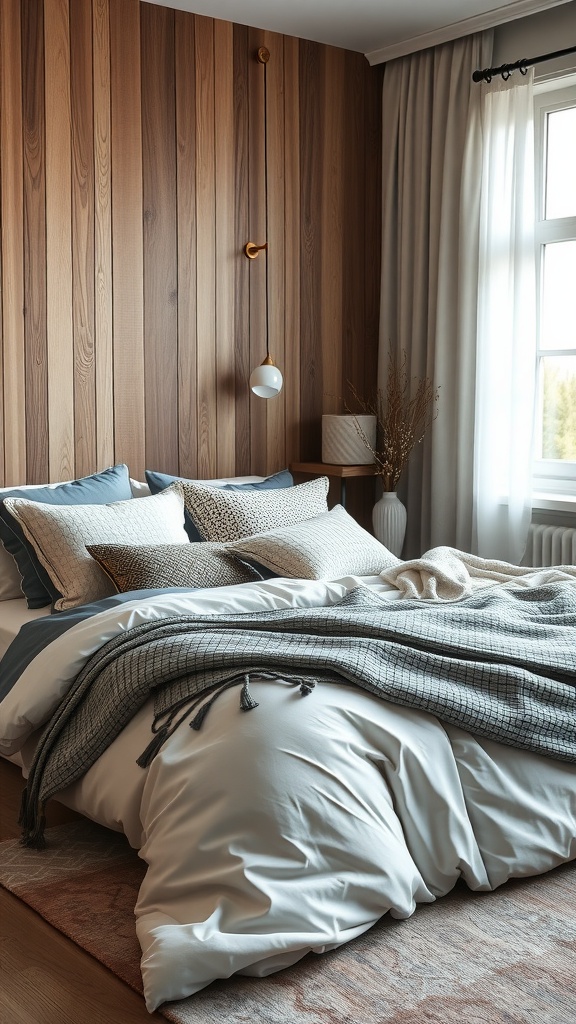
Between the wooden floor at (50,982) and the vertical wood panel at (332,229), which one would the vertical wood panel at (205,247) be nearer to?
the vertical wood panel at (332,229)

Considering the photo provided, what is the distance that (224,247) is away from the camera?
4.61 m

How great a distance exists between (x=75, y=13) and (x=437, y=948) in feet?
11.8

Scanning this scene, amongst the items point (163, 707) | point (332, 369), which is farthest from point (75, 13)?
point (163, 707)

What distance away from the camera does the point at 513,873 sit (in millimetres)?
2367

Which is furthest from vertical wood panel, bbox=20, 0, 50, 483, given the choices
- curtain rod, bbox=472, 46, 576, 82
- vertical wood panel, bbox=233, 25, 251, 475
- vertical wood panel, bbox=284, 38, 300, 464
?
curtain rod, bbox=472, 46, 576, 82

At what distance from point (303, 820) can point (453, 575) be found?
1.45 metres

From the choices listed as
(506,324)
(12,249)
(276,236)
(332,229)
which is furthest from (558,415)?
(12,249)

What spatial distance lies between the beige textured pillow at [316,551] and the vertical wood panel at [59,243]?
104 cm

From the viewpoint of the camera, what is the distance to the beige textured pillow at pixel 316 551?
345 centimetres

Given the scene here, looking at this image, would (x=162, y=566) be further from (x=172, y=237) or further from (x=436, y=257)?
(x=436, y=257)

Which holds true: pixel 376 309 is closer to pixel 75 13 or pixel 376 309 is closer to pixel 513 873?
pixel 75 13

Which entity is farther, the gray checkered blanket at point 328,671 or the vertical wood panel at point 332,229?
the vertical wood panel at point 332,229

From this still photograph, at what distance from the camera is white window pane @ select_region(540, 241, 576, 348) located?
4535 millimetres

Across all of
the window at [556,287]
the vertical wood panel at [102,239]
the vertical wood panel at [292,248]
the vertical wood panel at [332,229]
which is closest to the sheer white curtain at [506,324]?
the window at [556,287]
